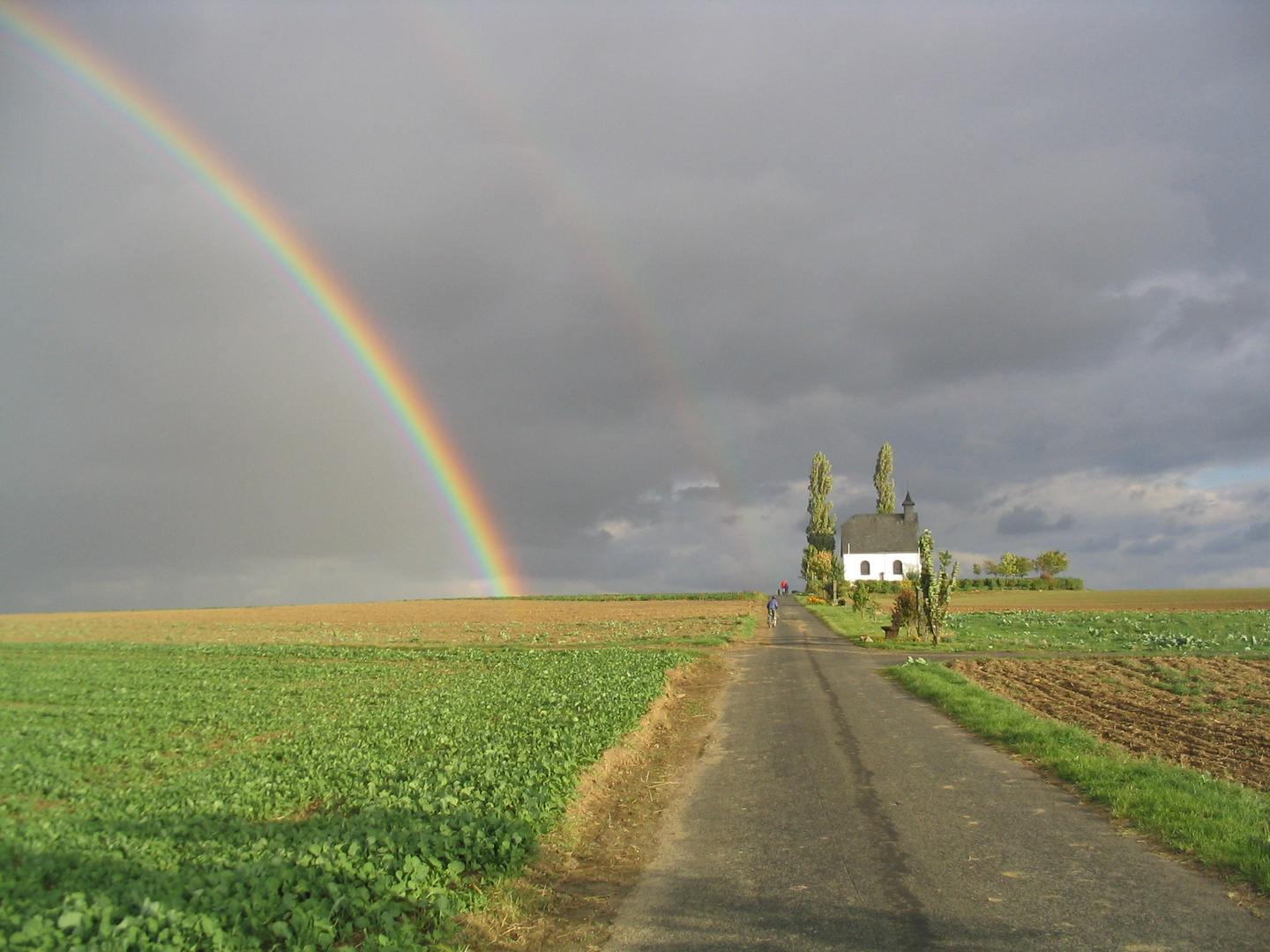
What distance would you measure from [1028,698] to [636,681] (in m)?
9.95

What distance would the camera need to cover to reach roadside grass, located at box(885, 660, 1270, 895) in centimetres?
Answer: 807

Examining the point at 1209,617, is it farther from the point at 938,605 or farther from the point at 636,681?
the point at 636,681

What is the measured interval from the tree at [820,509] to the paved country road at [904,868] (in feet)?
388

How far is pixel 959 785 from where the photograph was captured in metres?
11.3

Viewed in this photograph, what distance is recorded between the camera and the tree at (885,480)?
13888 cm

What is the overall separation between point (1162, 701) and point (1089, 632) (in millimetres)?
30429

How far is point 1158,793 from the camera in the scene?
1009 cm

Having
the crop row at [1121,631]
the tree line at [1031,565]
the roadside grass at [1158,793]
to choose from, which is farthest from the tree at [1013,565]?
the roadside grass at [1158,793]

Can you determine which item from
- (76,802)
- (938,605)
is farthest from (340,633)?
(76,802)

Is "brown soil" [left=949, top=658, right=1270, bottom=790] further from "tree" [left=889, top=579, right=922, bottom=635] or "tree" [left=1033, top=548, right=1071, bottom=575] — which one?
"tree" [left=1033, top=548, right=1071, bottom=575]

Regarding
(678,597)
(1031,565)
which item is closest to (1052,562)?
(1031,565)

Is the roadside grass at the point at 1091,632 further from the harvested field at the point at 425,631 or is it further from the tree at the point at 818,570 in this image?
the tree at the point at 818,570

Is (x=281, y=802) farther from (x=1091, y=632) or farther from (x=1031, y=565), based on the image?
(x=1031, y=565)

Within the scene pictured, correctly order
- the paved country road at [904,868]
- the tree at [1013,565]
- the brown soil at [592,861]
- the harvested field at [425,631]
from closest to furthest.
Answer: the paved country road at [904,868] < the brown soil at [592,861] < the harvested field at [425,631] < the tree at [1013,565]
